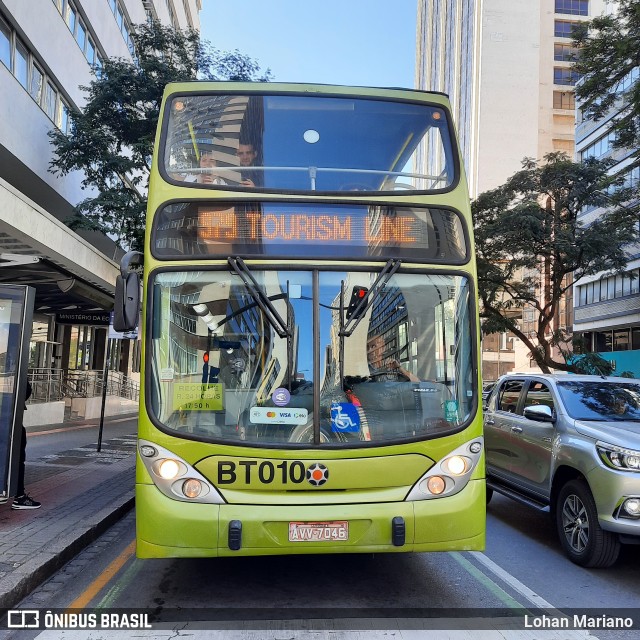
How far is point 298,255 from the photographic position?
536cm

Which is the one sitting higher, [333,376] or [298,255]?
[298,255]

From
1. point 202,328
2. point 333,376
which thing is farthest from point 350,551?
point 202,328

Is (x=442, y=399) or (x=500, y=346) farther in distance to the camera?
(x=500, y=346)

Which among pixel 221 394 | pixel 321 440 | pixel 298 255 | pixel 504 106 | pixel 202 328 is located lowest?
pixel 321 440

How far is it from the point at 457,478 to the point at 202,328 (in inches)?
87.6

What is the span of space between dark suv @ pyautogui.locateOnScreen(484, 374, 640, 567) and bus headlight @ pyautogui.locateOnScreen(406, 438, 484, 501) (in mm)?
1669

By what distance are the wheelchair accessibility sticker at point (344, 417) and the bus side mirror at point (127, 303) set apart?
1.74 metres

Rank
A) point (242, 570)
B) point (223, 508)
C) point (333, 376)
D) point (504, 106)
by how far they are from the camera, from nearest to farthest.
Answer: point (223, 508), point (333, 376), point (242, 570), point (504, 106)

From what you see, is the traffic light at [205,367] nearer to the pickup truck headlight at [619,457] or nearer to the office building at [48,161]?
the pickup truck headlight at [619,457]

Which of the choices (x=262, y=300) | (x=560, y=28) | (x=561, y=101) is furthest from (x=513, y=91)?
(x=262, y=300)

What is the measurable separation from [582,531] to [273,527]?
326cm

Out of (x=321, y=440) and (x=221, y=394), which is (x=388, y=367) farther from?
(x=221, y=394)

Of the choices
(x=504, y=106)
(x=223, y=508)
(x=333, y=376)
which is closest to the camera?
(x=223, y=508)

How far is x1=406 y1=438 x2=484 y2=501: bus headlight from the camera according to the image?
505 cm
